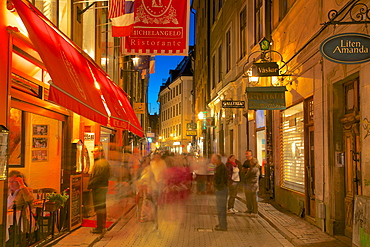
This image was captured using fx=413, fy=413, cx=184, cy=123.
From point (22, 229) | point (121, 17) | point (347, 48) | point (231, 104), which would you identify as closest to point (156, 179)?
point (22, 229)

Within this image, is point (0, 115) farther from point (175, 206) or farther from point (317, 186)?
point (175, 206)

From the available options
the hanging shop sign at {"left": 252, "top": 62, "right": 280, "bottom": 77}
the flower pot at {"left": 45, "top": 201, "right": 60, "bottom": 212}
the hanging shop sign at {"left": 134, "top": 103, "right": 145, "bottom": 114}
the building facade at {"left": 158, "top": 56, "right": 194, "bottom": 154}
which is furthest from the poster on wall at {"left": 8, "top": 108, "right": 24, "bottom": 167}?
the building facade at {"left": 158, "top": 56, "right": 194, "bottom": 154}

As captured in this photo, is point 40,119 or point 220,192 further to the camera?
point 220,192

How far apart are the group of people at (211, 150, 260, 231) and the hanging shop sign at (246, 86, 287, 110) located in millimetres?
1788

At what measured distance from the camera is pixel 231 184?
1330 cm

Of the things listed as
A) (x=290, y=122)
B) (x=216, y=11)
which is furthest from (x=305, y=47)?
(x=216, y=11)

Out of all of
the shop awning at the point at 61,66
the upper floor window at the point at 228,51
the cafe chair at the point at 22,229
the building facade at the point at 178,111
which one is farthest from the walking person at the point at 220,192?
the building facade at the point at 178,111

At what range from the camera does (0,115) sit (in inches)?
241

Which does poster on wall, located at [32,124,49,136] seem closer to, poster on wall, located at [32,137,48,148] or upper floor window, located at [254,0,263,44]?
poster on wall, located at [32,137,48,148]

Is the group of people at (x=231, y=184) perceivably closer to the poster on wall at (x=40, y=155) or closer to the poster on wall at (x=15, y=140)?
the poster on wall at (x=40, y=155)

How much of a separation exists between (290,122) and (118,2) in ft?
21.1

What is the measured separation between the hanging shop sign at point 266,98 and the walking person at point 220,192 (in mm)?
2309

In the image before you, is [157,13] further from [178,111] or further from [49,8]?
[178,111]

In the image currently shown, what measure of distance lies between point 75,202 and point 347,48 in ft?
22.3
